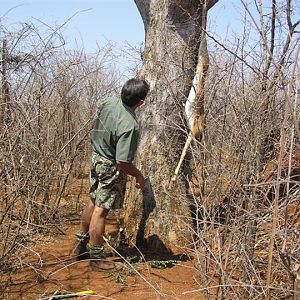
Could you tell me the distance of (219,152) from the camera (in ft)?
11.2

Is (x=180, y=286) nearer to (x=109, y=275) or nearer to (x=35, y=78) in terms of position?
(x=109, y=275)

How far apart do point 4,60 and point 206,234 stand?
90.9 inches

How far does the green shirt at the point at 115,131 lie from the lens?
4.00 m

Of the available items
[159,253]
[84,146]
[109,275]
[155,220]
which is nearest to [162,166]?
[155,220]

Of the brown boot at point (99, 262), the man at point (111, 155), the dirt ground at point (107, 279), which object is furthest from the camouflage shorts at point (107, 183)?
the dirt ground at point (107, 279)

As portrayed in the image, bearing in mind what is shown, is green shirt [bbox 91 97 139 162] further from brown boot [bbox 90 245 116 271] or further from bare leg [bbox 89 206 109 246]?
brown boot [bbox 90 245 116 271]

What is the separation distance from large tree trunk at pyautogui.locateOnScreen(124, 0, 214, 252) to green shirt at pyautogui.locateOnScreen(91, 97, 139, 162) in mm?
770

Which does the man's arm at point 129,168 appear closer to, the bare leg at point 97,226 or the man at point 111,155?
the man at point 111,155

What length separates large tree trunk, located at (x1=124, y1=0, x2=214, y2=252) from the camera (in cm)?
490

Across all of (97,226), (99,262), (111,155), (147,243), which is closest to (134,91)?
(111,155)

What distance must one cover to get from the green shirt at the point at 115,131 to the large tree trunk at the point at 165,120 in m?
0.77

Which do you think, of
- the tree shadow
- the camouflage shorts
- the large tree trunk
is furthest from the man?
the large tree trunk

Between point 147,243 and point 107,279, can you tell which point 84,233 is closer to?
point 107,279

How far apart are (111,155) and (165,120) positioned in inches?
36.0
